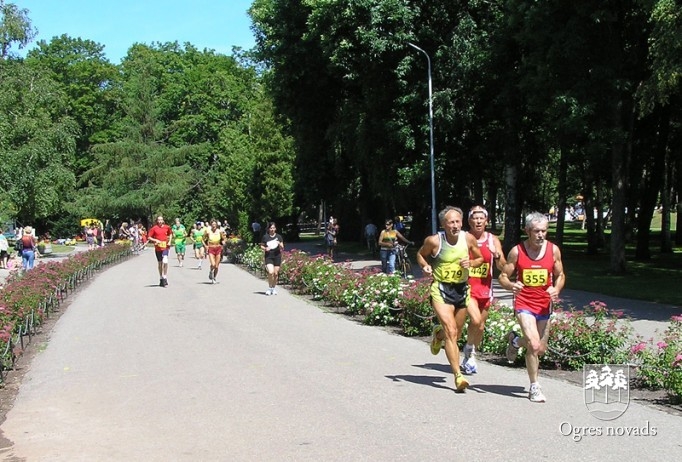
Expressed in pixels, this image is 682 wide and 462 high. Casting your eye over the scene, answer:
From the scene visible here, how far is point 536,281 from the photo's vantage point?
293 inches

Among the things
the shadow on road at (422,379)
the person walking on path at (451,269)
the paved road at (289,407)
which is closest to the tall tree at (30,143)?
the paved road at (289,407)

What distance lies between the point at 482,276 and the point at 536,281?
135cm

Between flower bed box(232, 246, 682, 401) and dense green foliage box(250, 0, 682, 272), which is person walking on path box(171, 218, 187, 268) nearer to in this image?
dense green foliage box(250, 0, 682, 272)

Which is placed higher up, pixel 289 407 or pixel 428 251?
pixel 428 251

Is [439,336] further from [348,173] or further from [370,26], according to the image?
[348,173]

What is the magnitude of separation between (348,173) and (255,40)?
31.8 ft

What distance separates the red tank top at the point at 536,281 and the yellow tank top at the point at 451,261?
866 millimetres

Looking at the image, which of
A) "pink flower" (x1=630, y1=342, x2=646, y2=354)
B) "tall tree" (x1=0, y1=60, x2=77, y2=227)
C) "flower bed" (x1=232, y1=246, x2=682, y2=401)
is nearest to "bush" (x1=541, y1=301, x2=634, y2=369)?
"flower bed" (x1=232, y1=246, x2=682, y2=401)

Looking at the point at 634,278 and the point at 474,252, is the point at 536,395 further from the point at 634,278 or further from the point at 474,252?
the point at 634,278

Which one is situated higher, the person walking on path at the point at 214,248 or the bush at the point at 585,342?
the person walking on path at the point at 214,248

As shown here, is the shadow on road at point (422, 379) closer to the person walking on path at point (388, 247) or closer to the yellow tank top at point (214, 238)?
the person walking on path at point (388, 247)

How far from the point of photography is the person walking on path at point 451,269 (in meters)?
8.17

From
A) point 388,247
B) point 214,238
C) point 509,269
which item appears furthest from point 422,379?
point 214,238

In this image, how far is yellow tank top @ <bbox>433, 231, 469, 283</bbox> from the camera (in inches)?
325
